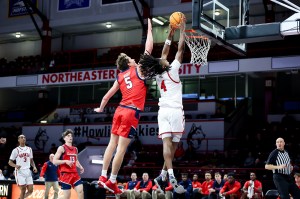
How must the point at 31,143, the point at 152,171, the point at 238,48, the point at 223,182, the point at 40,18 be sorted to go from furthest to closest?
the point at 40,18, the point at 31,143, the point at 152,171, the point at 223,182, the point at 238,48

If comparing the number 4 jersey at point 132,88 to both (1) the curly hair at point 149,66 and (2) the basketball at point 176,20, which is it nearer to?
(1) the curly hair at point 149,66

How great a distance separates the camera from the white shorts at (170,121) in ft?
25.7

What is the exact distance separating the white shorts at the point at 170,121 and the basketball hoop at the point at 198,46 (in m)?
2.59

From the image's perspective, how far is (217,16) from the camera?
11.4 metres

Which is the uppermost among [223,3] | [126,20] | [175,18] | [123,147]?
[126,20]

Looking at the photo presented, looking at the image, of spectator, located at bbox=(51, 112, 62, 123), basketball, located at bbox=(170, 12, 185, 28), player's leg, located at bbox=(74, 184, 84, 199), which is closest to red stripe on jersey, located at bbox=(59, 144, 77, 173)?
player's leg, located at bbox=(74, 184, 84, 199)

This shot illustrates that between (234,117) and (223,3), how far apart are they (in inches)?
561

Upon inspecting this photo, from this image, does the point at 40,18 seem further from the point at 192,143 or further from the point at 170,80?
the point at 170,80

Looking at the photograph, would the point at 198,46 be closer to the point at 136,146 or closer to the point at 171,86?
the point at 171,86

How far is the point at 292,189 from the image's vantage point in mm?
10586

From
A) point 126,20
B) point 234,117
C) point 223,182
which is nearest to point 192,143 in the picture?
point 234,117

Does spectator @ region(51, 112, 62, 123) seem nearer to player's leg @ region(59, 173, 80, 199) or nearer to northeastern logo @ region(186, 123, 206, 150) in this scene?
northeastern logo @ region(186, 123, 206, 150)

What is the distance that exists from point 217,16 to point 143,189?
8852mm

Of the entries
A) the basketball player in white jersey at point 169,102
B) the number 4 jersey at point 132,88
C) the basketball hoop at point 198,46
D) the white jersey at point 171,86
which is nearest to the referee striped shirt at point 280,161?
the basketball hoop at point 198,46
